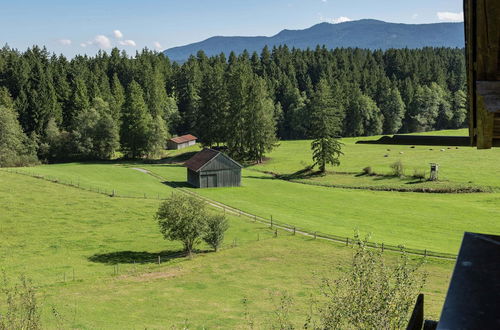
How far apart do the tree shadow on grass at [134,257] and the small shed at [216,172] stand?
27936 millimetres

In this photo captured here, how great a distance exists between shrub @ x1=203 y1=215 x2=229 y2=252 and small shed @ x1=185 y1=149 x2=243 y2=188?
27.2 meters

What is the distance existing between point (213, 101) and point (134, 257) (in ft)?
220

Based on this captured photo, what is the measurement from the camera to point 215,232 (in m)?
37.7

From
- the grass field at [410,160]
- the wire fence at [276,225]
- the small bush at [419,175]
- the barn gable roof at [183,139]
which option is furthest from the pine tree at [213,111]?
the small bush at [419,175]

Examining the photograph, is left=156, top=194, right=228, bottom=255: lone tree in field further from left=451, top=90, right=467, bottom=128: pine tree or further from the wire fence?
left=451, top=90, right=467, bottom=128: pine tree

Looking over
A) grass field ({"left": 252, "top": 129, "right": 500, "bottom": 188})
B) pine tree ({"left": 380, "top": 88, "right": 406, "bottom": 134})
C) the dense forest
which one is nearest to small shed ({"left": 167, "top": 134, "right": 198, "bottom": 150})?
the dense forest

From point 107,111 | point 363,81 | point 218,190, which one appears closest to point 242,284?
point 218,190

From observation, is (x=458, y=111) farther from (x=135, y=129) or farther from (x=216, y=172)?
(x=216, y=172)

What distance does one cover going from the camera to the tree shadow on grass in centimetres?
3503

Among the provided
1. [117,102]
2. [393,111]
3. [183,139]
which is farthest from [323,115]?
[393,111]

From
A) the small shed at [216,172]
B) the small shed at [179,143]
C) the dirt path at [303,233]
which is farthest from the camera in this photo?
the small shed at [179,143]

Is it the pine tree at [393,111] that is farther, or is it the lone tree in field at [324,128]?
the pine tree at [393,111]

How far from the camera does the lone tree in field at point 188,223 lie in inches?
1431

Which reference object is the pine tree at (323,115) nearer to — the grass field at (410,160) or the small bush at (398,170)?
the grass field at (410,160)
